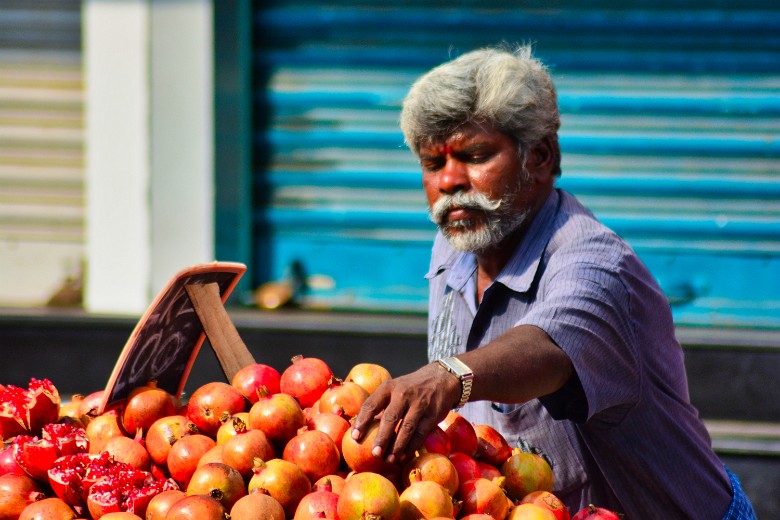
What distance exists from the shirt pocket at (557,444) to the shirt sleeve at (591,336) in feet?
0.39

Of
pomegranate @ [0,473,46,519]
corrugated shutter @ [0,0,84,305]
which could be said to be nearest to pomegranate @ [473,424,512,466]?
pomegranate @ [0,473,46,519]

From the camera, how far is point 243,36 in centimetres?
581

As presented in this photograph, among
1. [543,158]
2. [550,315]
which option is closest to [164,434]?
[550,315]

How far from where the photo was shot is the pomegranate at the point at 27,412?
8.10 ft

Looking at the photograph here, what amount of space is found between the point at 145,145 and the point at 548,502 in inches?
171

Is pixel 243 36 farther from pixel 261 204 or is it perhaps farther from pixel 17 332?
pixel 17 332

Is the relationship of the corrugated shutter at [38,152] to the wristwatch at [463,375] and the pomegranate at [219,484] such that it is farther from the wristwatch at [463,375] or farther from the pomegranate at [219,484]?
the wristwatch at [463,375]

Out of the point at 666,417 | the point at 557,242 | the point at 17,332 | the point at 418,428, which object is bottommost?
the point at 17,332

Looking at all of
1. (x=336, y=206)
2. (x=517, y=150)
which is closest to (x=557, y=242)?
(x=517, y=150)

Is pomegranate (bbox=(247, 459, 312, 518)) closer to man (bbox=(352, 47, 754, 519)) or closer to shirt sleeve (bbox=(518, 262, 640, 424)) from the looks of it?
man (bbox=(352, 47, 754, 519))

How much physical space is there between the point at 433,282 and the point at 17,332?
3701 mm

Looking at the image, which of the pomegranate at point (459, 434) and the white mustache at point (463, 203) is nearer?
the pomegranate at point (459, 434)

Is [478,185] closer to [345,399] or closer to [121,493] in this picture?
[345,399]

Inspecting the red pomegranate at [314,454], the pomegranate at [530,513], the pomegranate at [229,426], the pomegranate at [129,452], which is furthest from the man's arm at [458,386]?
the pomegranate at [129,452]
